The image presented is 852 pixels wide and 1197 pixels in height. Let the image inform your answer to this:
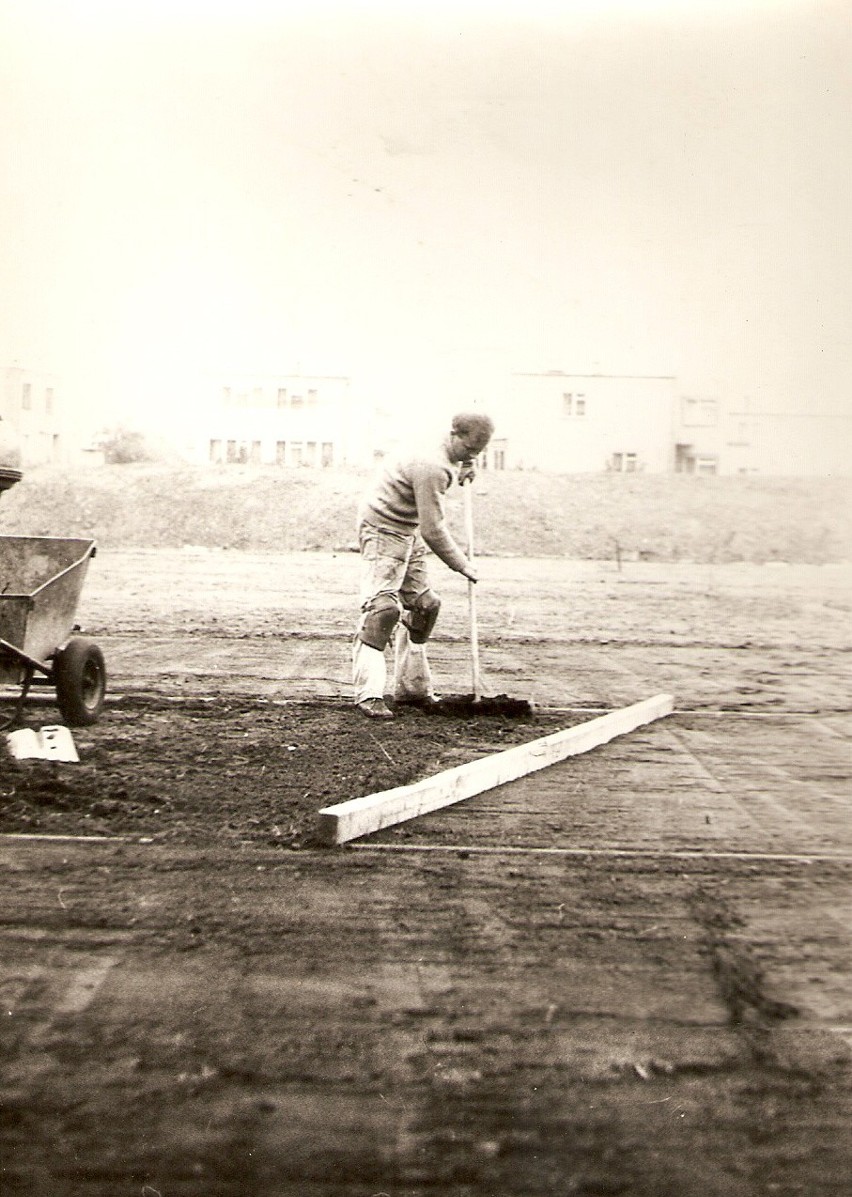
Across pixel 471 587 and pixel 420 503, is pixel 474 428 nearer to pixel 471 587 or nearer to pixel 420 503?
pixel 420 503

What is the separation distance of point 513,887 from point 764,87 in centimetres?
183

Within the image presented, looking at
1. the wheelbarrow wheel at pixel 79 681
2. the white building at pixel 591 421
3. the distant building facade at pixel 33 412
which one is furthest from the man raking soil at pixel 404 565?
the distant building facade at pixel 33 412

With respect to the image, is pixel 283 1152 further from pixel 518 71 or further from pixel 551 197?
pixel 518 71

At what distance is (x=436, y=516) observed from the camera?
3.45 metres

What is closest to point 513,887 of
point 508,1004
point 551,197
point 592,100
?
point 508,1004

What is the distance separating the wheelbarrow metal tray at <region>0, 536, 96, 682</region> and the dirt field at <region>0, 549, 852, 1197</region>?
338 mm

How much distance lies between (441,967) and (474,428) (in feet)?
5.72

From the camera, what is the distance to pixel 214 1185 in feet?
4.39

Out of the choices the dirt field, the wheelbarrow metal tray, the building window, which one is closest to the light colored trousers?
the dirt field

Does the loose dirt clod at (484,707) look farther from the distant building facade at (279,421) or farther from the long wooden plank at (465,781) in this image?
the distant building facade at (279,421)

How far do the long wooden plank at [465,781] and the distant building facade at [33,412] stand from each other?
4.15 feet

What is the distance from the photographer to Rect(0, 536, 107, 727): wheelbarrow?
2949mm

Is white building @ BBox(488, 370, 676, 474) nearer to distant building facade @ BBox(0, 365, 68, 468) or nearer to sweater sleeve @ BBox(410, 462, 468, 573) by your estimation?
sweater sleeve @ BBox(410, 462, 468, 573)

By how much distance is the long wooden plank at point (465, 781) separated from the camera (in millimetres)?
2061
